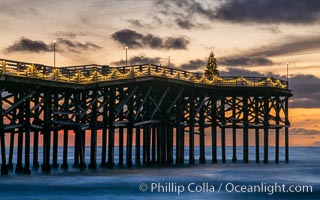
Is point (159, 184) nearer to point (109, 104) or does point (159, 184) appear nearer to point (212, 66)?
point (109, 104)

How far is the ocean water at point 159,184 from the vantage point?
137ft

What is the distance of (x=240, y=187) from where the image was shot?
1902 inches

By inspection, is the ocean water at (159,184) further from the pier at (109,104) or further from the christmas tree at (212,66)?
the christmas tree at (212,66)

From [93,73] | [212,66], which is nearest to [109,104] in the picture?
[93,73]

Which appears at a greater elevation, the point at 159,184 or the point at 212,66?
the point at 212,66

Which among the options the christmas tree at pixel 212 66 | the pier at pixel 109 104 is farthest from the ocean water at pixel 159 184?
the christmas tree at pixel 212 66

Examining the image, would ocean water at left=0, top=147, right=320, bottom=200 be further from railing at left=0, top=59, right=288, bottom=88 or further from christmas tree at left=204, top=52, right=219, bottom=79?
christmas tree at left=204, top=52, right=219, bottom=79

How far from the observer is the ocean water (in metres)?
41.8

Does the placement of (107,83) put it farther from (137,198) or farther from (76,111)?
(137,198)

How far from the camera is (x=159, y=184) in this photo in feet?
153

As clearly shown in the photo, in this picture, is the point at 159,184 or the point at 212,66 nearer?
the point at 159,184

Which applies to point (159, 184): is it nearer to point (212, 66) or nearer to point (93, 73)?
point (93, 73)

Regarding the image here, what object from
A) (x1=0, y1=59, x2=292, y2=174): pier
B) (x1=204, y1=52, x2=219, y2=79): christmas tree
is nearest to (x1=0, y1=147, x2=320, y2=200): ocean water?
(x1=0, y1=59, x2=292, y2=174): pier

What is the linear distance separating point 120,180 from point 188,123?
16.9 m
